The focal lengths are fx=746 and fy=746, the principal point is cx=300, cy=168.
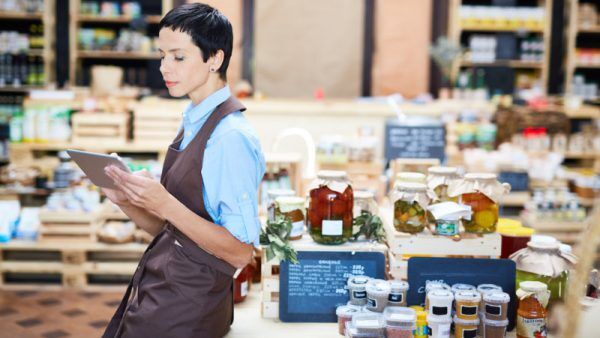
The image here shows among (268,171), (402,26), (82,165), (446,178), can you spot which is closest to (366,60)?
(402,26)

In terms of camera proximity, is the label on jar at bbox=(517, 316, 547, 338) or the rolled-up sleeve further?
the label on jar at bbox=(517, 316, 547, 338)

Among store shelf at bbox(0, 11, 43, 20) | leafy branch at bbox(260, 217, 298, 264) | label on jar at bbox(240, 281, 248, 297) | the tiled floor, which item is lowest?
the tiled floor

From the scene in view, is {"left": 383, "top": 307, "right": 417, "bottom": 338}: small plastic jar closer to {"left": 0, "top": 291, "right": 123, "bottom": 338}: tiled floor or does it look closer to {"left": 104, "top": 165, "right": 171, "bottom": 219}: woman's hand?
{"left": 104, "top": 165, "right": 171, "bottom": 219}: woman's hand

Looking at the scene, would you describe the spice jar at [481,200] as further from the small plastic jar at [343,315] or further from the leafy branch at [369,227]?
the small plastic jar at [343,315]

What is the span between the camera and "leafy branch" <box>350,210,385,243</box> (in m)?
2.70

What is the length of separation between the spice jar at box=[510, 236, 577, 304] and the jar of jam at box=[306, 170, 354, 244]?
0.62 meters

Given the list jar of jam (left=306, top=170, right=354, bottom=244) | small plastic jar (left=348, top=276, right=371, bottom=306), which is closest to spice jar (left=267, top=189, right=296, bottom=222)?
jar of jam (left=306, top=170, right=354, bottom=244)

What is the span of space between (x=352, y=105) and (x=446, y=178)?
310 cm

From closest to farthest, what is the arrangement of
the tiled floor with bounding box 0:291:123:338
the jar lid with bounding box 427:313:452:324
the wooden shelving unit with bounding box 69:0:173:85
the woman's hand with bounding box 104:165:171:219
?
1. the woman's hand with bounding box 104:165:171:219
2. the jar lid with bounding box 427:313:452:324
3. the tiled floor with bounding box 0:291:123:338
4. the wooden shelving unit with bounding box 69:0:173:85

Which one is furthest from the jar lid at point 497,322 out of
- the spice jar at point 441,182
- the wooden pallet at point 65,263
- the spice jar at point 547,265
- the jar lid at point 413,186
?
the wooden pallet at point 65,263

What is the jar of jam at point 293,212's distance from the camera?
266 centimetres

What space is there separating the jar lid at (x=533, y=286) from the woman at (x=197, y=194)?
0.91 meters

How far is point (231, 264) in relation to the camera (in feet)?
6.95

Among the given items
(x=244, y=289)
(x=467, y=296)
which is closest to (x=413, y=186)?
(x=467, y=296)
